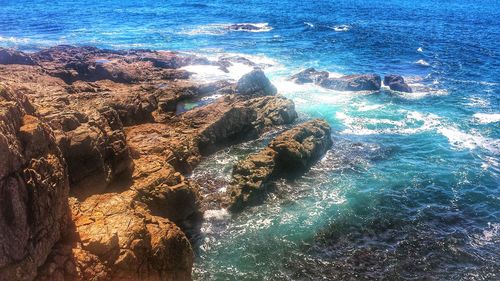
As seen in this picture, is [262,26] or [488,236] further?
[262,26]

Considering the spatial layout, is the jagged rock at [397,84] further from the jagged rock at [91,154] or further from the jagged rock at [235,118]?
the jagged rock at [91,154]

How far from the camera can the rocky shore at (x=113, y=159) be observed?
13.6m

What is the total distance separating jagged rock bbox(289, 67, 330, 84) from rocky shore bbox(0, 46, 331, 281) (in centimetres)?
959

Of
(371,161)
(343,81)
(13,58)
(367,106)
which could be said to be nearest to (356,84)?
(343,81)

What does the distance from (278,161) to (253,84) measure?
17.6 metres

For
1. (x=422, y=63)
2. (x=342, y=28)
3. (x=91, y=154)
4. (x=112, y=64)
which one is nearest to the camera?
(x=91, y=154)

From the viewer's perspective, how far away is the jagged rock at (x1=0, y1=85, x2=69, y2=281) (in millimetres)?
12352

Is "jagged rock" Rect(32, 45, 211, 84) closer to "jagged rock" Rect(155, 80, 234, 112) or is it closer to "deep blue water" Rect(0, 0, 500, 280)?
"deep blue water" Rect(0, 0, 500, 280)

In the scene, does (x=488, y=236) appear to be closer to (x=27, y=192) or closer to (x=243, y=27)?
(x=27, y=192)

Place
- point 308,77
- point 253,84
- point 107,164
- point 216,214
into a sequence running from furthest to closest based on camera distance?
point 308,77 → point 253,84 → point 216,214 → point 107,164

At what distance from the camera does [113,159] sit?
2470 cm

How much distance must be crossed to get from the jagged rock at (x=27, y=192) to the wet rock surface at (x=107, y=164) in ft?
0.12

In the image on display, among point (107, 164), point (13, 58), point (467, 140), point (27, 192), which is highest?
point (27, 192)

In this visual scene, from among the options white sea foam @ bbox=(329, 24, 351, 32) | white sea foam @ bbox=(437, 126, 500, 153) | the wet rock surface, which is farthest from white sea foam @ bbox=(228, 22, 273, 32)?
white sea foam @ bbox=(437, 126, 500, 153)
